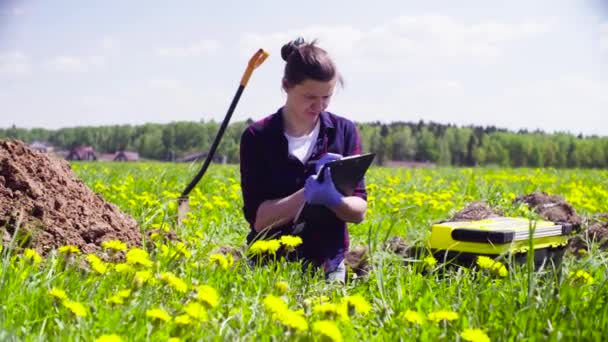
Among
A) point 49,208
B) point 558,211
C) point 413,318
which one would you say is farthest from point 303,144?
point 558,211

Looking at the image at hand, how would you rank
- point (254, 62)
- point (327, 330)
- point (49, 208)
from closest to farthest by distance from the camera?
1. point (327, 330)
2. point (49, 208)
3. point (254, 62)

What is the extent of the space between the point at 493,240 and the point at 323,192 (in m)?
0.74

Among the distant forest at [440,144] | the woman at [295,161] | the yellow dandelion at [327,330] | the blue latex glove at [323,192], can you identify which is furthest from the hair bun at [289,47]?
the distant forest at [440,144]

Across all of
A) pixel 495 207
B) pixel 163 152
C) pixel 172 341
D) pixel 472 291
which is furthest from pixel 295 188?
pixel 163 152

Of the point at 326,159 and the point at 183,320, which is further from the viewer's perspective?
the point at 326,159

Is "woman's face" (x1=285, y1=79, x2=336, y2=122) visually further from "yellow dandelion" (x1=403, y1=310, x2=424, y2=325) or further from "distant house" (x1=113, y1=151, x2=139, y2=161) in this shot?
"distant house" (x1=113, y1=151, x2=139, y2=161)

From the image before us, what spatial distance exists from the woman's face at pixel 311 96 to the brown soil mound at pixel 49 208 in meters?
0.99

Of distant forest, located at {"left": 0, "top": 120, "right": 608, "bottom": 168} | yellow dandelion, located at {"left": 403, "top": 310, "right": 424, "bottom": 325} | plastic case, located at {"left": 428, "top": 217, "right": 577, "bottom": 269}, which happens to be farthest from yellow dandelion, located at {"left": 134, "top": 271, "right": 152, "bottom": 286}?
distant forest, located at {"left": 0, "top": 120, "right": 608, "bottom": 168}

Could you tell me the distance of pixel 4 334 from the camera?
1438mm

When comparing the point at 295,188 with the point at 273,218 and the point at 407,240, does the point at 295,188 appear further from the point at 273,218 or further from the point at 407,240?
the point at 407,240

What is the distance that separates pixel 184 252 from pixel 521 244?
4.70 ft

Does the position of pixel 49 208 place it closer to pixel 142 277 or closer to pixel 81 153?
pixel 142 277

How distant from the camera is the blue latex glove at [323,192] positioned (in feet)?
9.37

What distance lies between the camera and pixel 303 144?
11.0ft
